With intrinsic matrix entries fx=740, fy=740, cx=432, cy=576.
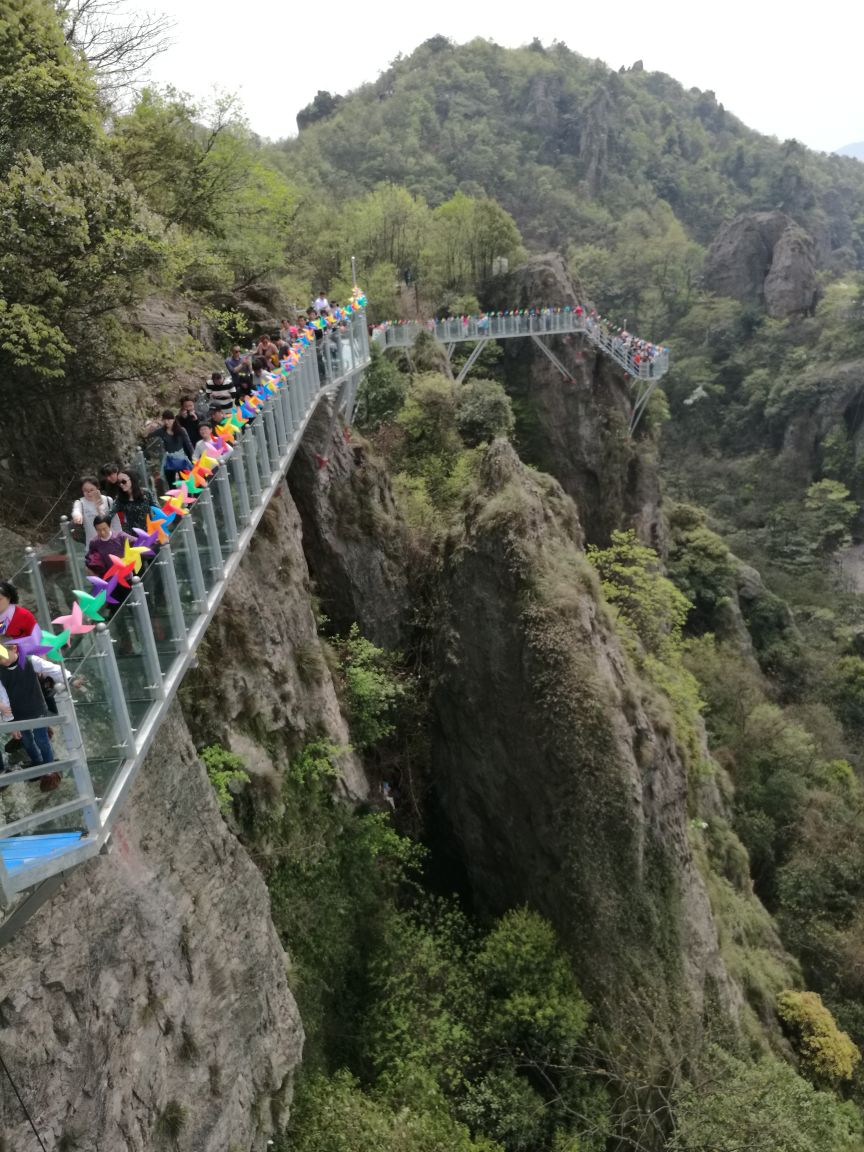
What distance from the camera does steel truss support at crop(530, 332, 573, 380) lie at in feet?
108

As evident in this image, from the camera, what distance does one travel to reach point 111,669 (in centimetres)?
557

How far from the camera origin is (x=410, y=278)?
37281 millimetres

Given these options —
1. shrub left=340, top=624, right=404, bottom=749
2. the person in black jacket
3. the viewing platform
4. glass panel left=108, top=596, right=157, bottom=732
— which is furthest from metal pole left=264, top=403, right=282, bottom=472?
the viewing platform

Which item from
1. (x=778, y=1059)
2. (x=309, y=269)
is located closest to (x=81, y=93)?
(x=778, y=1059)

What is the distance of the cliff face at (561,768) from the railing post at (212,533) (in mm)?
6462

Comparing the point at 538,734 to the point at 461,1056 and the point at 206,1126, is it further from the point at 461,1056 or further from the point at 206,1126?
the point at 206,1126

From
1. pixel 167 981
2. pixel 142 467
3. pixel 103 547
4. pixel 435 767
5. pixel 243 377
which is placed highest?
pixel 243 377

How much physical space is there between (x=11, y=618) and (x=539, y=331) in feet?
97.8

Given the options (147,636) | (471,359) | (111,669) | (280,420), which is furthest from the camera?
(471,359)

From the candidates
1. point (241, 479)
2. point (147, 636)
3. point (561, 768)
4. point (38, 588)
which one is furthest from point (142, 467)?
point (561, 768)

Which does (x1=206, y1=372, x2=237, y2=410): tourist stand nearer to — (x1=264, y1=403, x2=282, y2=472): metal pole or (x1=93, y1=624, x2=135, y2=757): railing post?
(x1=264, y1=403, x2=282, y2=472): metal pole

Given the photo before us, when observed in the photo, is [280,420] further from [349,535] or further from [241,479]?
[349,535]

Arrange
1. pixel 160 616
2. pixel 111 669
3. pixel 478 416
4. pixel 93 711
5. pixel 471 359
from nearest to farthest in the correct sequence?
pixel 93 711, pixel 111 669, pixel 160 616, pixel 478 416, pixel 471 359

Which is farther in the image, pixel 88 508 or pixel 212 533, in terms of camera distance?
pixel 212 533
